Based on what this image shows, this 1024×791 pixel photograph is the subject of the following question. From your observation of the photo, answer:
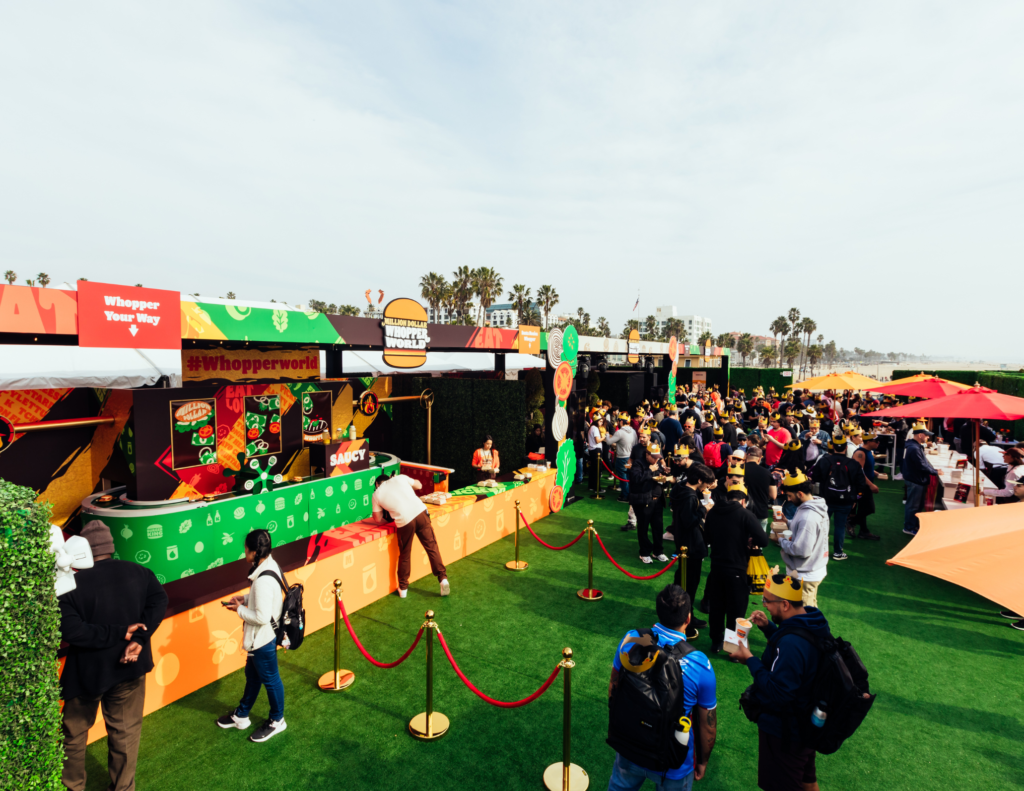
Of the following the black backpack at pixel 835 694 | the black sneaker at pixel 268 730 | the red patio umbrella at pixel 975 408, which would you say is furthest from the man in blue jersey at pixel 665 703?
the red patio umbrella at pixel 975 408

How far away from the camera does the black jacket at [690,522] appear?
554cm

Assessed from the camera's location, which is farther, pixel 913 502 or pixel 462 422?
pixel 462 422

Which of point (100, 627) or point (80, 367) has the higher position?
point (80, 367)

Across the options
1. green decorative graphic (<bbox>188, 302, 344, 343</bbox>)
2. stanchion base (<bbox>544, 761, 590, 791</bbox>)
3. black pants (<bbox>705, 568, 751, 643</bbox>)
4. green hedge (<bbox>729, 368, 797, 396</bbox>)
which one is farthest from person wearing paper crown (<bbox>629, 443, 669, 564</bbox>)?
green hedge (<bbox>729, 368, 797, 396</bbox>)

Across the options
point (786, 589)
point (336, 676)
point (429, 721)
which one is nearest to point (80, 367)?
point (336, 676)

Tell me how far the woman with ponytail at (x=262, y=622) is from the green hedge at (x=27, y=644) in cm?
106

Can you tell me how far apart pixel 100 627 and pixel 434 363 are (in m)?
9.42

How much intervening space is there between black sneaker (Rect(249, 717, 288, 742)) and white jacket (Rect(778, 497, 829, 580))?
15.1ft

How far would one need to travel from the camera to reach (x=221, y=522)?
21.3 ft

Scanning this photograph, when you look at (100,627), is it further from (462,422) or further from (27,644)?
(462,422)

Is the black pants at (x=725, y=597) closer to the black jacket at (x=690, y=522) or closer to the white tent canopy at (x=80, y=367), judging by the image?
the black jacket at (x=690, y=522)

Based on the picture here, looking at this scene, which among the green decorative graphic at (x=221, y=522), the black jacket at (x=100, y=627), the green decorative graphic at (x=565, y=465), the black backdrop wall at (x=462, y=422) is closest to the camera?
the black jacket at (x=100, y=627)

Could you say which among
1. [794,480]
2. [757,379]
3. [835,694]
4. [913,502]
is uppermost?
[757,379]

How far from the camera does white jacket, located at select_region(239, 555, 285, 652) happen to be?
361 cm
